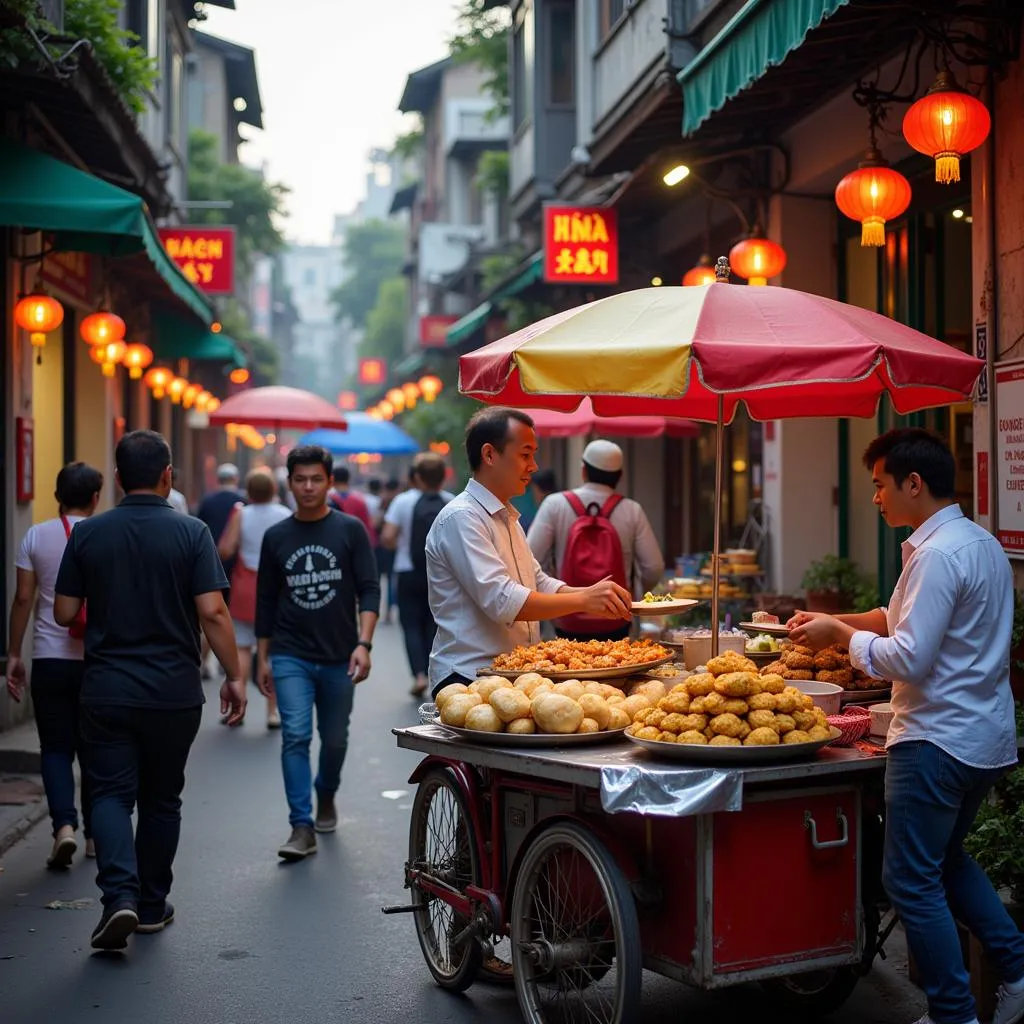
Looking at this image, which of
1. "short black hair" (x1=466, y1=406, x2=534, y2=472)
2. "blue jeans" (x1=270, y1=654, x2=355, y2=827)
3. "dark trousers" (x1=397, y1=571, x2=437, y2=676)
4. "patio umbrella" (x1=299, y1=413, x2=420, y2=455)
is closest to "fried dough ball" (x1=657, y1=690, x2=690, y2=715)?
"short black hair" (x1=466, y1=406, x2=534, y2=472)

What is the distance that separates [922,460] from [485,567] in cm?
190

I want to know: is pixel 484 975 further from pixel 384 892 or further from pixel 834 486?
pixel 834 486

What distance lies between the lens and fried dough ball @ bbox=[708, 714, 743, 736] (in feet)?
15.1

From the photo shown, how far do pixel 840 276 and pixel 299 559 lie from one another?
20.5 ft

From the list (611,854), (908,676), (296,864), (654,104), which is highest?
(654,104)

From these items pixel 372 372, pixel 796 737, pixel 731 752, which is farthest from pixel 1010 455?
pixel 372 372

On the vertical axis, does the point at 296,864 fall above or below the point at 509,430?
below

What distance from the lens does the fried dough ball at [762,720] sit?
15.1 ft

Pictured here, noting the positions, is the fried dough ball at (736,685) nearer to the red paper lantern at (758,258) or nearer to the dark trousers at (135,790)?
the dark trousers at (135,790)

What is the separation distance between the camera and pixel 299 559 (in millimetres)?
8258

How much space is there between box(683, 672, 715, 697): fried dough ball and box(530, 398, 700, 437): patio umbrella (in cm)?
854

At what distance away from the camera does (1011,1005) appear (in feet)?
15.7

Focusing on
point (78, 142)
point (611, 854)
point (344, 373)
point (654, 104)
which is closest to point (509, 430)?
point (611, 854)

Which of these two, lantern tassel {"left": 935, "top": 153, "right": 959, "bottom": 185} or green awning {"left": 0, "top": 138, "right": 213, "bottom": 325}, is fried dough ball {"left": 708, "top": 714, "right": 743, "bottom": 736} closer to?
lantern tassel {"left": 935, "top": 153, "right": 959, "bottom": 185}
